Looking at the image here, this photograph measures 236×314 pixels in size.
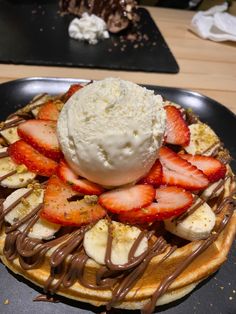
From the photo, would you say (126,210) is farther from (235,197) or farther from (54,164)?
(235,197)

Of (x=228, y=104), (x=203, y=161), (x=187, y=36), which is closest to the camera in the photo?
(x=203, y=161)

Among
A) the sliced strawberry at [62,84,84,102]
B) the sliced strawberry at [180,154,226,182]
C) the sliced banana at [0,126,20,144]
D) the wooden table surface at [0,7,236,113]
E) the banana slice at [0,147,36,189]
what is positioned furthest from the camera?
the wooden table surface at [0,7,236,113]

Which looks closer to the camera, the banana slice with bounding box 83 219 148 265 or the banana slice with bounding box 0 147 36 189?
the banana slice with bounding box 83 219 148 265

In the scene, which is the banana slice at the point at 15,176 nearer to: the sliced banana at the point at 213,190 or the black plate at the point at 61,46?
the sliced banana at the point at 213,190

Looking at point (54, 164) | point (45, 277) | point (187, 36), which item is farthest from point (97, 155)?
point (187, 36)

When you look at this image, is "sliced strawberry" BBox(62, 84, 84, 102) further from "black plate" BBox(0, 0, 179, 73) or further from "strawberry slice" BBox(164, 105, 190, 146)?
"black plate" BBox(0, 0, 179, 73)

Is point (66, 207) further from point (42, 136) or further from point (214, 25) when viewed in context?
point (214, 25)

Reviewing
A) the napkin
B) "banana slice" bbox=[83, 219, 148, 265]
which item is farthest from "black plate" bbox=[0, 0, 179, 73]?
"banana slice" bbox=[83, 219, 148, 265]
